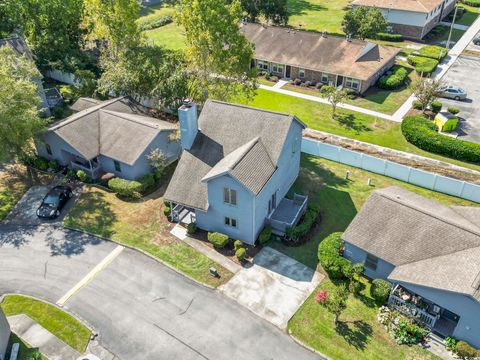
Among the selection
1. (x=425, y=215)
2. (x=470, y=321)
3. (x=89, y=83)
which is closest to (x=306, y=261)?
(x=425, y=215)

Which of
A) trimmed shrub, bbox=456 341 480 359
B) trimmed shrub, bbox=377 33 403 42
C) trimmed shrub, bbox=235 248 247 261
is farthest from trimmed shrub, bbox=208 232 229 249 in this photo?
trimmed shrub, bbox=377 33 403 42

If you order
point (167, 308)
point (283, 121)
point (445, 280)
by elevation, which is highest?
point (283, 121)

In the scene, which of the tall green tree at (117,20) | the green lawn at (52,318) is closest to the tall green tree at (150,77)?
the tall green tree at (117,20)

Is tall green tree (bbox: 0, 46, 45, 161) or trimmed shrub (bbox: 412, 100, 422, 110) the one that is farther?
trimmed shrub (bbox: 412, 100, 422, 110)

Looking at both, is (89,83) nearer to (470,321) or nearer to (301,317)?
(301,317)

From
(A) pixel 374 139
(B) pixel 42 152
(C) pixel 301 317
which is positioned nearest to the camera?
(C) pixel 301 317

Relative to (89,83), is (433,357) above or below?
below

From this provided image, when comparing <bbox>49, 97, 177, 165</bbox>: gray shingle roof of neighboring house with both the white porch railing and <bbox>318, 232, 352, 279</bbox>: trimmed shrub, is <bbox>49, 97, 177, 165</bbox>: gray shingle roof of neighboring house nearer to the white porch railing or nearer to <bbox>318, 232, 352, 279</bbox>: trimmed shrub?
<bbox>318, 232, 352, 279</bbox>: trimmed shrub
